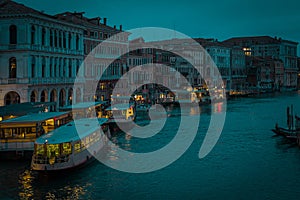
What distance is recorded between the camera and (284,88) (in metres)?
58.9

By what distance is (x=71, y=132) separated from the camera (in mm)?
12453

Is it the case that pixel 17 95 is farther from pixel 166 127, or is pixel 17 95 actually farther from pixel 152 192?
pixel 152 192

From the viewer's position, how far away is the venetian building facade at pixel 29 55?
18828 millimetres

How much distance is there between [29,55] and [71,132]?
25.5 feet

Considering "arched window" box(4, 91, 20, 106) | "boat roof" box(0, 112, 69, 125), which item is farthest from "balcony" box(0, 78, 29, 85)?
"boat roof" box(0, 112, 69, 125)

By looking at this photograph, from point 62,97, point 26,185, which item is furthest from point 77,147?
point 62,97

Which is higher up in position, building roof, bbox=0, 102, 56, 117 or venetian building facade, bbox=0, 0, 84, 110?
venetian building facade, bbox=0, 0, 84, 110

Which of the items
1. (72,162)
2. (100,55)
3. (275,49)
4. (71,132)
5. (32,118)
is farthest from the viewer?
(275,49)

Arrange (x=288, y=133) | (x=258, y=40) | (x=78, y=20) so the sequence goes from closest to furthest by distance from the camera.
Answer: (x=288, y=133) → (x=78, y=20) → (x=258, y=40)

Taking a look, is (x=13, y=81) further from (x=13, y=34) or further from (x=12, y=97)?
(x=13, y=34)

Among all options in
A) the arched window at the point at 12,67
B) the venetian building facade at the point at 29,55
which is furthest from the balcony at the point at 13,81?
the arched window at the point at 12,67

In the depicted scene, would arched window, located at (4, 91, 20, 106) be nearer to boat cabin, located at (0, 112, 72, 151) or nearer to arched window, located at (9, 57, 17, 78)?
arched window, located at (9, 57, 17, 78)

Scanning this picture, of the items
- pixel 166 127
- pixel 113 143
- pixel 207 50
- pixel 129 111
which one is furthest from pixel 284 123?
pixel 207 50

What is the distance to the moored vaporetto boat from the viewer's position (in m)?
11.2
